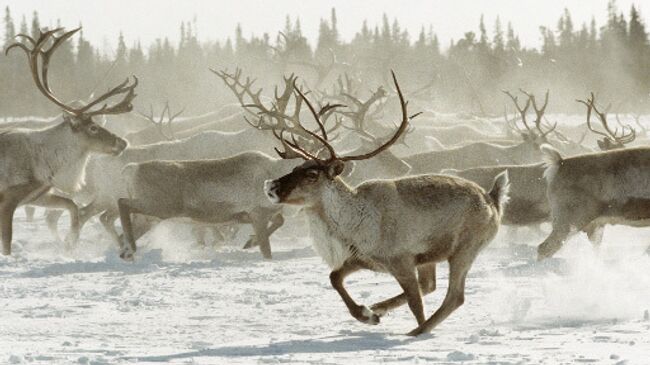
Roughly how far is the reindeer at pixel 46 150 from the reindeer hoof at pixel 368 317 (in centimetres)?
530

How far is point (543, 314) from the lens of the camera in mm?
6801

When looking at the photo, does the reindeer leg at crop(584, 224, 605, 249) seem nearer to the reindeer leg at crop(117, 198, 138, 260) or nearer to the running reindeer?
the running reindeer

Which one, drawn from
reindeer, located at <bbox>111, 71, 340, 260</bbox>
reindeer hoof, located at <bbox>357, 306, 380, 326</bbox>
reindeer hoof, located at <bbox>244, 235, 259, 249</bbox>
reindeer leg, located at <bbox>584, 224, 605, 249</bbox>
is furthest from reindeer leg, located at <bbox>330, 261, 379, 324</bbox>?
reindeer hoof, located at <bbox>244, 235, 259, 249</bbox>

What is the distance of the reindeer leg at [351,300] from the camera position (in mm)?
6277

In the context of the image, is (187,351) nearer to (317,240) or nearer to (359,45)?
(317,240)

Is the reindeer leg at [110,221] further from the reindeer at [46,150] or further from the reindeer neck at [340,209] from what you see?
the reindeer neck at [340,209]

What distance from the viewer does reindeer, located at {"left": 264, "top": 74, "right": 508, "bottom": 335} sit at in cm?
634

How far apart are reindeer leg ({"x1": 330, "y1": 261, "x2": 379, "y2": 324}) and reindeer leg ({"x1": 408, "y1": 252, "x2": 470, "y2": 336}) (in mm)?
275

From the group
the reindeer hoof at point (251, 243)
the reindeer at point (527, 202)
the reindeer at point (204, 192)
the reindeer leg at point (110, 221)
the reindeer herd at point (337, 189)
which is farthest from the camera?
the reindeer leg at point (110, 221)

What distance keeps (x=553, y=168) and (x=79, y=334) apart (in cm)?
477

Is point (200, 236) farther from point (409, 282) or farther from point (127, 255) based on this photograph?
point (409, 282)

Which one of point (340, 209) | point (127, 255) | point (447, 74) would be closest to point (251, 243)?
point (127, 255)

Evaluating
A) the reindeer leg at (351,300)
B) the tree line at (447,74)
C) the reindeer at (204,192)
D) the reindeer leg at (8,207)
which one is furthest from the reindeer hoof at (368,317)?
the tree line at (447,74)

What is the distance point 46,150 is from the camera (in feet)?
37.0
